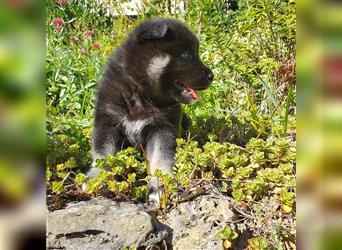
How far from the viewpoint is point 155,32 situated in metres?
3.48

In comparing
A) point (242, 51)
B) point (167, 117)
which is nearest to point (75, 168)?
point (167, 117)

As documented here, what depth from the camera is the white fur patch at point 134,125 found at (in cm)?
354

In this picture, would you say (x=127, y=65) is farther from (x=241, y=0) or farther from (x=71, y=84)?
(x=241, y=0)

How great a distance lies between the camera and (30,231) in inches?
28.3

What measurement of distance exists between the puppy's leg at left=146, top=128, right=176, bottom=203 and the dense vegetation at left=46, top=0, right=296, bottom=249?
96 mm

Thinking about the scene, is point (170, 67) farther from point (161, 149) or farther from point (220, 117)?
point (220, 117)

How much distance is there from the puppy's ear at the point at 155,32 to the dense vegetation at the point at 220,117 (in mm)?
802

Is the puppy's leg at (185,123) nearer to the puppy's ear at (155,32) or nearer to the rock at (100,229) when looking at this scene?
the puppy's ear at (155,32)

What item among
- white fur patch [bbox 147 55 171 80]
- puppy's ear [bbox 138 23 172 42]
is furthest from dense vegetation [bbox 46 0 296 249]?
puppy's ear [bbox 138 23 172 42]

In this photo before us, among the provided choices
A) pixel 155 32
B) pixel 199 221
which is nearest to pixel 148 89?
pixel 155 32

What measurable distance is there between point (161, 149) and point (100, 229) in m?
1.17

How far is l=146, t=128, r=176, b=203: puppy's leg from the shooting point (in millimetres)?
3391

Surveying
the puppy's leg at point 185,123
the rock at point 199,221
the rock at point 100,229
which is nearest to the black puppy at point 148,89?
the puppy's leg at point 185,123

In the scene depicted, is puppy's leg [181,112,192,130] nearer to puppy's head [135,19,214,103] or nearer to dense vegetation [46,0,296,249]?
dense vegetation [46,0,296,249]
